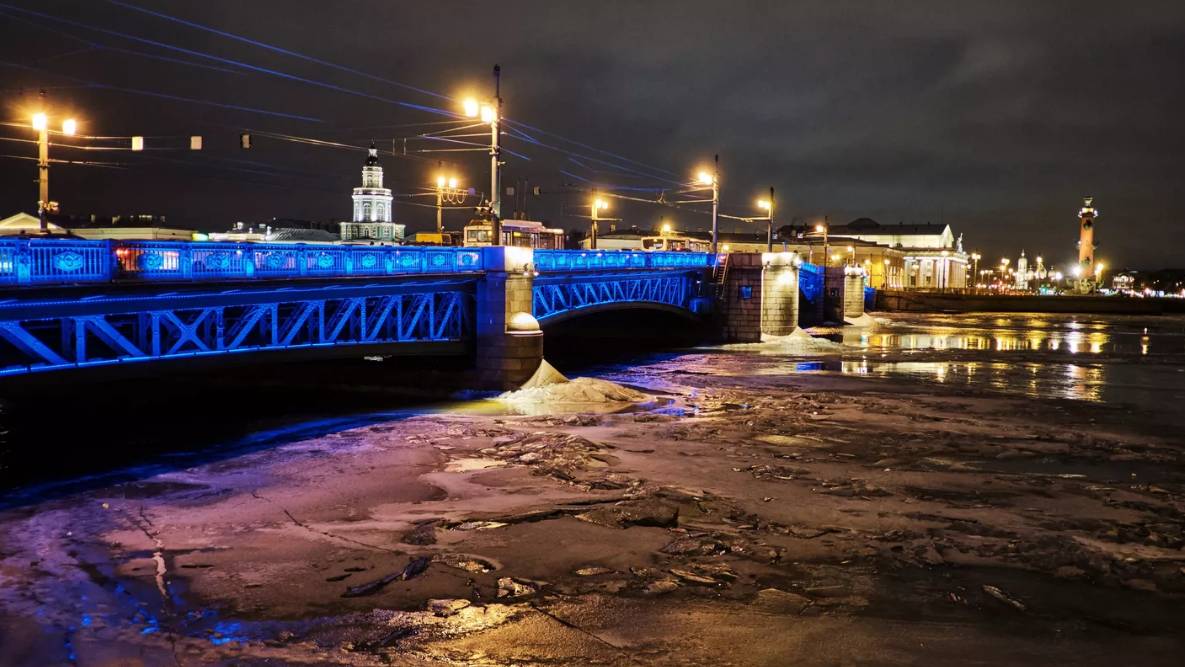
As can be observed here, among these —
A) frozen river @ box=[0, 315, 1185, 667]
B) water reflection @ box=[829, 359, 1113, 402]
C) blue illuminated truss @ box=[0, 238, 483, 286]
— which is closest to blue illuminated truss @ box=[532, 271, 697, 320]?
water reflection @ box=[829, 359, 1113, 402]

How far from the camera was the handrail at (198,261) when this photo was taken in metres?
14.7

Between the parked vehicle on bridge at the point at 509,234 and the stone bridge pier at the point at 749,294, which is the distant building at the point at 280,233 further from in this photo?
the stone bridge pier at the point at 749,294

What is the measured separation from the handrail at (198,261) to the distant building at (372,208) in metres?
85.2

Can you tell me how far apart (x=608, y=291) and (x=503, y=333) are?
13839mm

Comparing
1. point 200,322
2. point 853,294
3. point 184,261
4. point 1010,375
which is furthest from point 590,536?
point 853,294

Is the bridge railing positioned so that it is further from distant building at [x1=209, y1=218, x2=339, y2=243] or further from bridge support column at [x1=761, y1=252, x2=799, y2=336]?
distant building at [x1=209, y1=218, x2=339, y2=243]

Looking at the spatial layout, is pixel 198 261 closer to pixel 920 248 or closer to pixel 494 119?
pixel 494 119

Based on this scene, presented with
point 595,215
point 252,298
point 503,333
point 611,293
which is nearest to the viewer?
point 252,298

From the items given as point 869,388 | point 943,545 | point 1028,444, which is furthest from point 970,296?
→ point 943,545

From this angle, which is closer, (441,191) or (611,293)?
(441,191)

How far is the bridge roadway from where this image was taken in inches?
611

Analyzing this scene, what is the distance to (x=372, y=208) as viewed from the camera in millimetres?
119688

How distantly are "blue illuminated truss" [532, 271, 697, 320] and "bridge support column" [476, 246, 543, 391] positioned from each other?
4639 mm

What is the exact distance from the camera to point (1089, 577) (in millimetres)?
11109
